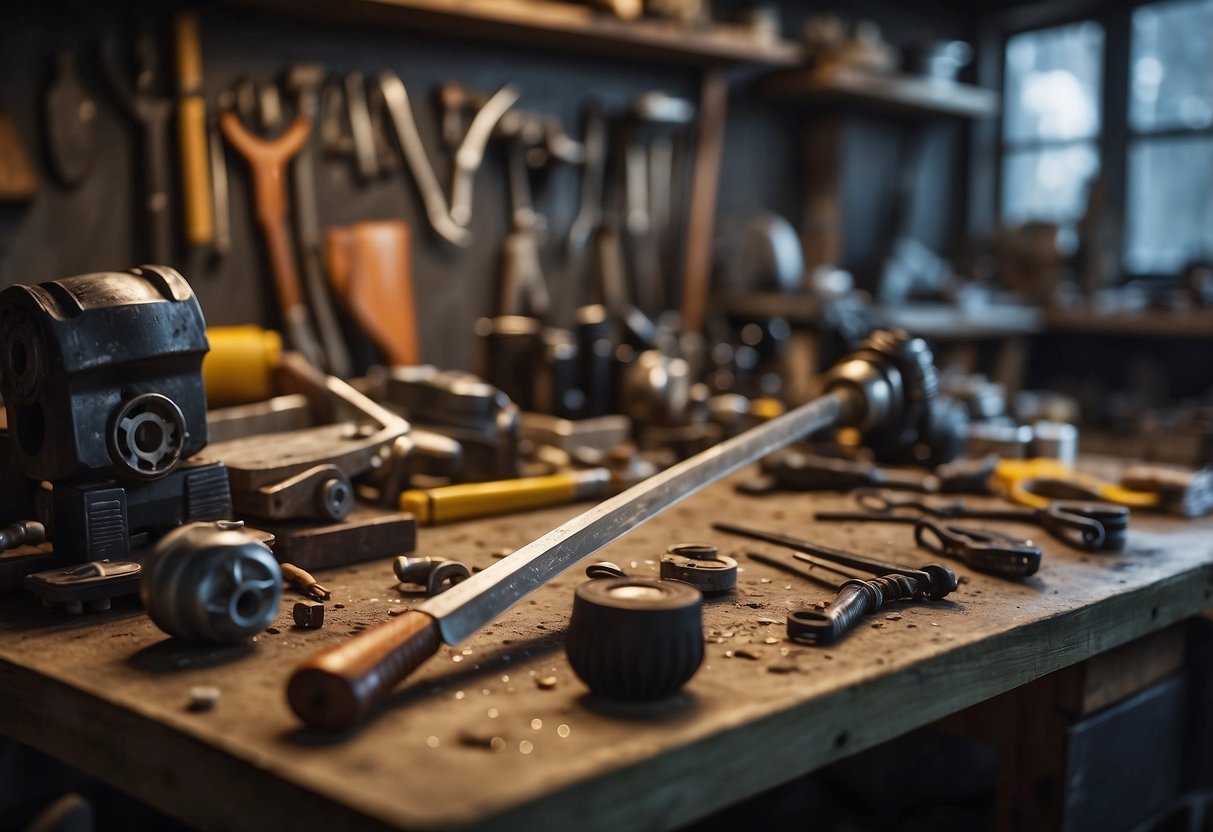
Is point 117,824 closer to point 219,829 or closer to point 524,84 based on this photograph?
point 219,829

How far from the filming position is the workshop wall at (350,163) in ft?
6.50

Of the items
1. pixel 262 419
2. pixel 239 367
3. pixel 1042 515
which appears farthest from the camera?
pixel 239 367

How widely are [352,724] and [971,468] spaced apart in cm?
130

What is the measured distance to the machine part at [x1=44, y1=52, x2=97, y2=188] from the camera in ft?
6.44

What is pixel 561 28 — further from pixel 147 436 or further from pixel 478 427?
pixel 147 436

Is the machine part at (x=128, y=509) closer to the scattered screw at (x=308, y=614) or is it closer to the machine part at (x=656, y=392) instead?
the scattered screw at (x=308, y=614)

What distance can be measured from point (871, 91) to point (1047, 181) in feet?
4.13

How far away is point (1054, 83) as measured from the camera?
395 cm

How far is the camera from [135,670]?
0.97 metres

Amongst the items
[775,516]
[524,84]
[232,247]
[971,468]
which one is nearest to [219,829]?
[775,516]

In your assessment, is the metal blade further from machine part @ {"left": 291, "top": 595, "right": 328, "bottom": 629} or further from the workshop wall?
the workshop wall

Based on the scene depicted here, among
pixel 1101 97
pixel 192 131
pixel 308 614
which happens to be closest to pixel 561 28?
pixel 192 131

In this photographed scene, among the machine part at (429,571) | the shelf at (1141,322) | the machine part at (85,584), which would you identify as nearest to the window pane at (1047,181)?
the shelf at (1141,322)

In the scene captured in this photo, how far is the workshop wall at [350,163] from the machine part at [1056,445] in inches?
50.4
